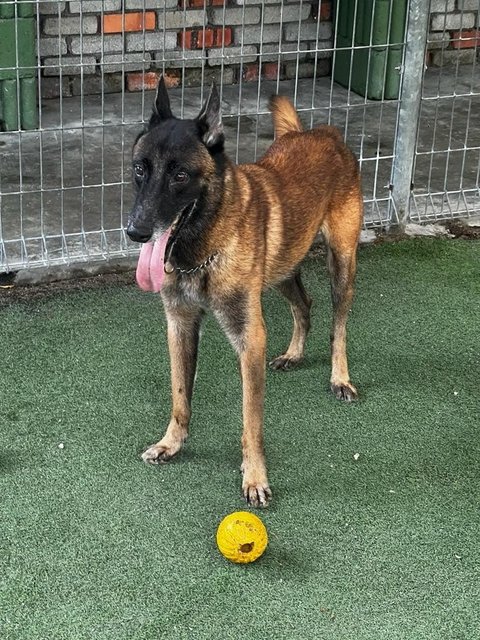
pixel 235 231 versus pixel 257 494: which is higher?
pixel 235 231

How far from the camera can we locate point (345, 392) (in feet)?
13.7

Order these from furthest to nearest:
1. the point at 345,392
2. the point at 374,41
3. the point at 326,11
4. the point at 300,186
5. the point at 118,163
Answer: the point at 326,11 < the point at 374,41 < the point at 118,163 < the point at 345,392 < the point at 300,186

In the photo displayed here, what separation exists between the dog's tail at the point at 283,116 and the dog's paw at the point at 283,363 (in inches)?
38.6

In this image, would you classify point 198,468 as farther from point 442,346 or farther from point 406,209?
point 406,209

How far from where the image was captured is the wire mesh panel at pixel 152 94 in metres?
5.55

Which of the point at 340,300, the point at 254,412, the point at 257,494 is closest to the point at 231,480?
the point at 257,494

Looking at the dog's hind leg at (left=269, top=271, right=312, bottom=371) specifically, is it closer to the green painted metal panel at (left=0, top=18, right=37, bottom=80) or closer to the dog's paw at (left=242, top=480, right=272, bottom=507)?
the dog's paw at (left=242, top=480, right=272, bottom=507)

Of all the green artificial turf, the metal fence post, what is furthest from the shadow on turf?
the metal fence post

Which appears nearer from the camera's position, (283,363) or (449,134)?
(283,363)

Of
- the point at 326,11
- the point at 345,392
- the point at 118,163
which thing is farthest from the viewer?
the point at 326,11

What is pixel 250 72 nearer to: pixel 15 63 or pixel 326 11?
pixel 326 11

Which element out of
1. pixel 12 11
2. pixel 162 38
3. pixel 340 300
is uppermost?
pixel 12 11

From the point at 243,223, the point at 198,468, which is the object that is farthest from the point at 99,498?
the point at 243,223

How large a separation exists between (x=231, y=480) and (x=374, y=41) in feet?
16.0
